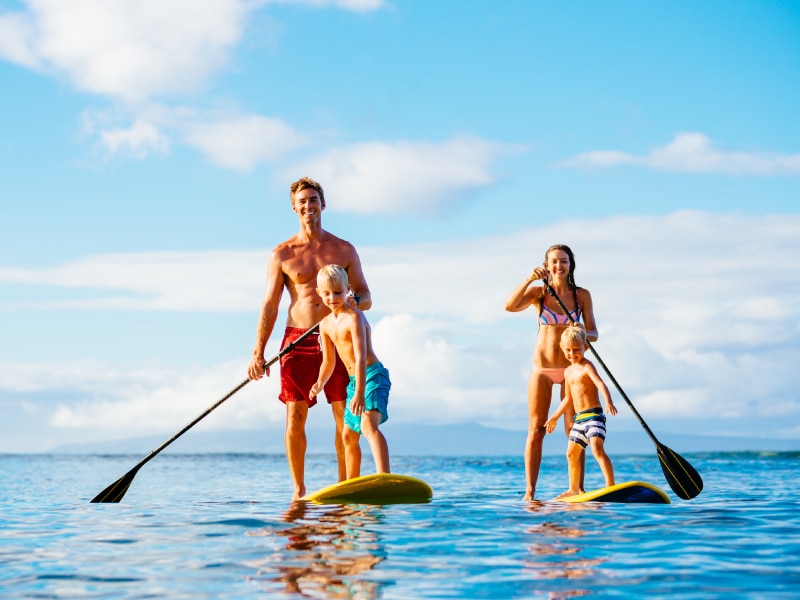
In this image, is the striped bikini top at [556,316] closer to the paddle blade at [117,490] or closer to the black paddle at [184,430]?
the black paddle at [184,430]

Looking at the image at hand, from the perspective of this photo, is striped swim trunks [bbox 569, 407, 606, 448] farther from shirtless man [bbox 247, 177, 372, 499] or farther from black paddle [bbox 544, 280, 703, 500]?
shirtless man [bbox 247, 177, 372, 499]

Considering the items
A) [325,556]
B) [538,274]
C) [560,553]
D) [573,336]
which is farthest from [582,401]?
[325,556]

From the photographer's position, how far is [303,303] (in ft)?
28.0

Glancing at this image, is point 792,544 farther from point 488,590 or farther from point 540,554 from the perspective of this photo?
point 488,590

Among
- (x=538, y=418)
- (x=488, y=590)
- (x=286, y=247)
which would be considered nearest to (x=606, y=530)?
(x=488, y=590)

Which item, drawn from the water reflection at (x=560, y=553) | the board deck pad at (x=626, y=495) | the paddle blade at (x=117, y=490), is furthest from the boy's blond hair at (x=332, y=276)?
the paddle blade at (x=117, y=490)

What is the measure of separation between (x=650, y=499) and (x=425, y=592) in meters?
4.71

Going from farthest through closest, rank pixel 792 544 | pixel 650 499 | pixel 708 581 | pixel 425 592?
pixel 650 499 < pixel 792 544 < pixel 708 581 < pixel 425 592

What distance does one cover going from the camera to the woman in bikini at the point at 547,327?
898 cm

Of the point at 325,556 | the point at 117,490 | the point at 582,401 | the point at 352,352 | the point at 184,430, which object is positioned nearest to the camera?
the point at 325,556

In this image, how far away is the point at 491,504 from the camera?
27.9 feet

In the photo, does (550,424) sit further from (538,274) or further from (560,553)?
(560,553)

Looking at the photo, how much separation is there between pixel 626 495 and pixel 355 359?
2.82m

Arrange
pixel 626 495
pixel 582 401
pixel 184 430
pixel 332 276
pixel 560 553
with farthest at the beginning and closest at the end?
pixel 184 430, pixel 582 401, pixel 626 495, pixel 332 276, pixel 560 553
